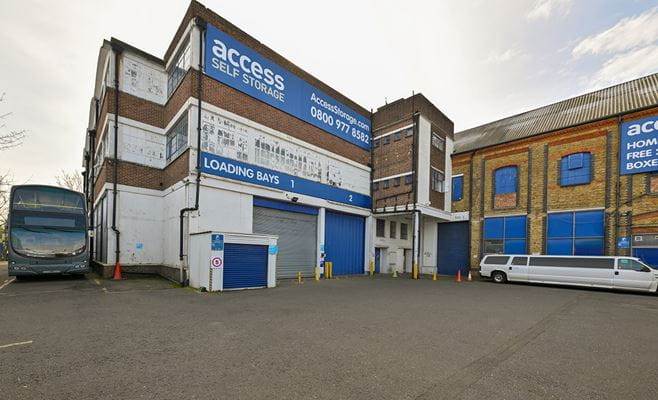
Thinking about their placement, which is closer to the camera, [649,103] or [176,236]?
[176,236]

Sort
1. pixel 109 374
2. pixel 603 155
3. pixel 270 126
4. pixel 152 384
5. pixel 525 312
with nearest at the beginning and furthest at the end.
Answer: pixel 152 384, pixel 109 374, pixel 525 312, pixel 270 126, pixel 603 155

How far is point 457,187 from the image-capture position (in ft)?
77.5

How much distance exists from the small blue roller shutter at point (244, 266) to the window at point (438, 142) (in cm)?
1586

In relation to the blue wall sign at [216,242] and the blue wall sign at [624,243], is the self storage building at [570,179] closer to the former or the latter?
the blue wall sign at [624,243]

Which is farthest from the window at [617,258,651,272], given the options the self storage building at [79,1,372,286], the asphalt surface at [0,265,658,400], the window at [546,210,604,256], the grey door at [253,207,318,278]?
the grey door at [253,207,318,278]

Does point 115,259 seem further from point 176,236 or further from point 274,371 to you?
point 274,371

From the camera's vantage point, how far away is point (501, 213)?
20.8m

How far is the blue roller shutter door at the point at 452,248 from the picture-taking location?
2258 cm

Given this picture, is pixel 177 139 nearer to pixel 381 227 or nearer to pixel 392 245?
pixel 381 227

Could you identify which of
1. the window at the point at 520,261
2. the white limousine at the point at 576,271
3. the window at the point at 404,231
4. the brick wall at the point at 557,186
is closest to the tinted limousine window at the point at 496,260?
the white limousine at the point at 576,271

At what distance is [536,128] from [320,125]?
48.0ft

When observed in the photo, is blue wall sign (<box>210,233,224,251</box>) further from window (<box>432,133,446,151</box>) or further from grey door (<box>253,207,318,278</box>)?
window (<box>432,133,446,151</box>)

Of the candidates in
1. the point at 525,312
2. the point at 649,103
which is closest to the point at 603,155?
the point at 649,103

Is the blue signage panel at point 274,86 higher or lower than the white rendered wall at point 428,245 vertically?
higher
